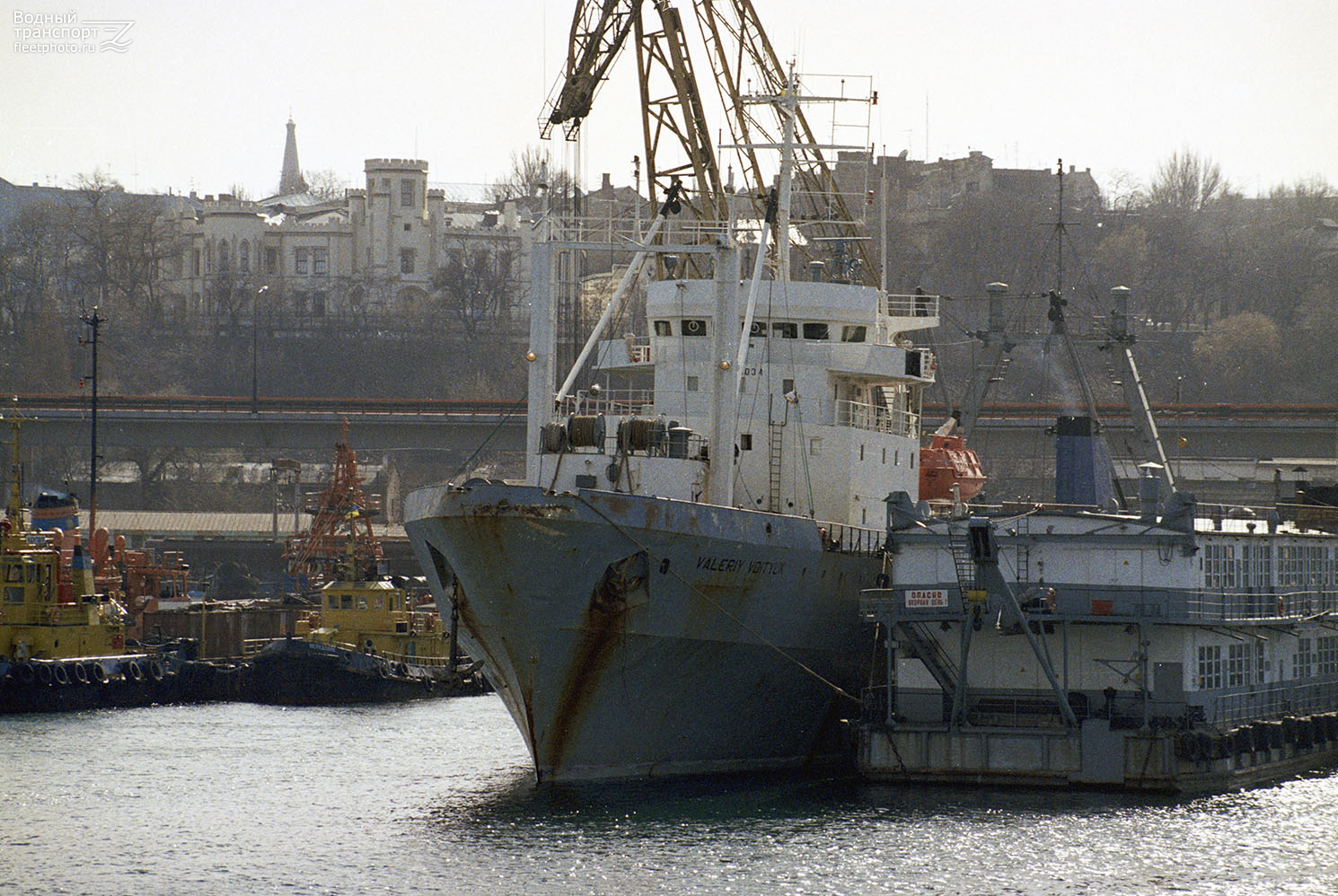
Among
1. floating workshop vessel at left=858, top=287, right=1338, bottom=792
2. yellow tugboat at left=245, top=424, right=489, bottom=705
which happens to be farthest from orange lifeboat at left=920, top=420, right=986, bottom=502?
yellow tugboat at left=245, top=424, right=489, bottom=705

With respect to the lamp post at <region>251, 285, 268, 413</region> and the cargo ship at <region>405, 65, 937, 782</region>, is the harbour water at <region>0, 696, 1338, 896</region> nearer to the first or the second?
the cargo ship at <region>405, 65, 937, 782</region>

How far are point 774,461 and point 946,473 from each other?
26.5 feet

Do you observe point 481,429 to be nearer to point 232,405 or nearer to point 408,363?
point 232,405

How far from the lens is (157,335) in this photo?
12588 centimetres

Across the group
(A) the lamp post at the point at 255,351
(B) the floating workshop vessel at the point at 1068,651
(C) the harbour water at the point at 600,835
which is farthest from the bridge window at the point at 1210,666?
(A) the lamp post at the point at 255,351

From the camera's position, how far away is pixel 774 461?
38812 millimetres

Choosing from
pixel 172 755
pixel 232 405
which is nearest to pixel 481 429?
pixel 232 405

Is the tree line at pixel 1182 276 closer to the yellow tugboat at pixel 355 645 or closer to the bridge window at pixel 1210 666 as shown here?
the yellow tugboat at pixel 355 645

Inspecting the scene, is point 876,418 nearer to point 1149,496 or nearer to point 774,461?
point 774,461

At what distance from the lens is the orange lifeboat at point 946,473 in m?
45.3

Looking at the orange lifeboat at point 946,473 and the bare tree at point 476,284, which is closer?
the orange lifeboat at point 946,473

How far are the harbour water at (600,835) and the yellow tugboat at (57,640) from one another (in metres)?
10.1

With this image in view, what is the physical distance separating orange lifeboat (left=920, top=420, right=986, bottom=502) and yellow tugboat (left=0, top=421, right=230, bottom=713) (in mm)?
23251

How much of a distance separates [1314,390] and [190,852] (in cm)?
8854
